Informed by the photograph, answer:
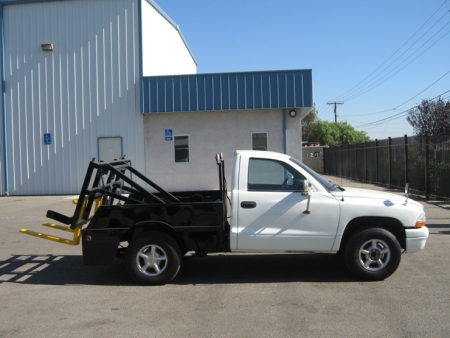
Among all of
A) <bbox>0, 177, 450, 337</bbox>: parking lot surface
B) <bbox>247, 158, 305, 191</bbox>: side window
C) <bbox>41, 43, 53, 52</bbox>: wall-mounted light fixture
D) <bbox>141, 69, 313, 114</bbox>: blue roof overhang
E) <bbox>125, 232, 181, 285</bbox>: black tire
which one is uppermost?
<bbox>41, 43, 53, 52</bbox>: wall-mounted light fixture

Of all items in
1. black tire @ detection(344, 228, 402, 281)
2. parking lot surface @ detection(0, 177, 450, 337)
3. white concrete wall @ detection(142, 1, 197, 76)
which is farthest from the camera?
white concrete wall @ detection(142, 1, 197, 76)

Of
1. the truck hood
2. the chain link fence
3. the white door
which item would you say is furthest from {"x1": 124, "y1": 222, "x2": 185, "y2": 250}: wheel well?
the chain link fence

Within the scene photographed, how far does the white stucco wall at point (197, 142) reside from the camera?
21.0 metres

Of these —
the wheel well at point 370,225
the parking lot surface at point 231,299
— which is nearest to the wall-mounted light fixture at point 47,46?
the parking lot surface at point 231,299

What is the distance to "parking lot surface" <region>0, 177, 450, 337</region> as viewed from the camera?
17.8ft

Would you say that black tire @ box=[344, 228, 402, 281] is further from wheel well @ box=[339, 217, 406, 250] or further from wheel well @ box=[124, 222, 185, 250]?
wheel well @ box=[124, 222, 185, 250]

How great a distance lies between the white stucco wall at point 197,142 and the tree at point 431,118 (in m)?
21.3

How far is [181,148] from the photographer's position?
21344 millimetres

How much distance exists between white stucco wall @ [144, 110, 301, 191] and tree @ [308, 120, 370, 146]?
48065 mm

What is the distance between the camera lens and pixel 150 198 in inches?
303

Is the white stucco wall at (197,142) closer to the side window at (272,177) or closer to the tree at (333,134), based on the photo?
the side window at (272,177)

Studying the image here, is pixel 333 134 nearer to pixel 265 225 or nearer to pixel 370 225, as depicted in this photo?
pixel 370 225

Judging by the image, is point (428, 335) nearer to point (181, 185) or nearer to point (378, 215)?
point (378, 215)

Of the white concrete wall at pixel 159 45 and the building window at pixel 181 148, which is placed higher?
the white concrete wall at pixel 159 45
